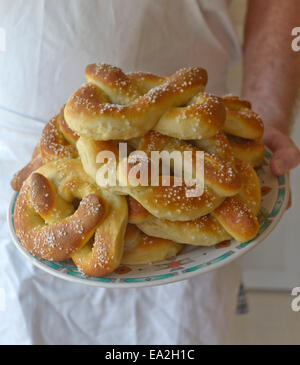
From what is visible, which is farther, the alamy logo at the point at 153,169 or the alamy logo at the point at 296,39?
the alamy logo at the point at 296,39

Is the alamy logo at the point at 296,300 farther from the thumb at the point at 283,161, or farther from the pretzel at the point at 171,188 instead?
the pretzel at the point at 171,188

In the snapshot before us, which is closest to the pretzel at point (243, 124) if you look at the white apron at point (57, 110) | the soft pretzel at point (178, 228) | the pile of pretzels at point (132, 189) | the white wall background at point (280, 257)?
the pile of pretzels at point (132, 189)

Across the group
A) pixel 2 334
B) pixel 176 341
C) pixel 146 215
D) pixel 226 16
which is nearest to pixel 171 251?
pixel 146 215

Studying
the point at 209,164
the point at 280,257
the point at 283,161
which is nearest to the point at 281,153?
the point at 283,161

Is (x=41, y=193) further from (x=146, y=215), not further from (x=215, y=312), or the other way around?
(x=215, y=312)

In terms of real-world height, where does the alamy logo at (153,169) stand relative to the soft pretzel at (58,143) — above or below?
below
